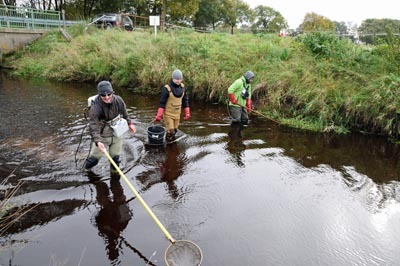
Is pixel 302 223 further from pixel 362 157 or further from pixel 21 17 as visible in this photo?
pixel 21 17

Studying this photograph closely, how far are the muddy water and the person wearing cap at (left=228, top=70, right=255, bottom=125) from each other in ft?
2.44

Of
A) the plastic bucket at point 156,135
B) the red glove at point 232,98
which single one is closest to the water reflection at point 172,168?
the plastic bucket at point 156,135

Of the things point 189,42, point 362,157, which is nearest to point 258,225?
point 362,157

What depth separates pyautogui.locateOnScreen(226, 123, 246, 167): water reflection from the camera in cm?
753

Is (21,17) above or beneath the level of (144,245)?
above

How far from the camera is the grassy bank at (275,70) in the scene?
962 centimetres

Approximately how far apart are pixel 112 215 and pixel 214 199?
69.6 inches

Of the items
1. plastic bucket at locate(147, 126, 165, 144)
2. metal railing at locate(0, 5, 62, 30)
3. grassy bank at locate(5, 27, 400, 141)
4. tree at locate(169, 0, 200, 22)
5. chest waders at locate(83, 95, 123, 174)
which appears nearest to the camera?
chest waders at locate(83, 95, 123, 174)

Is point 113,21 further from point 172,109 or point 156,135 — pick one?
point 156,135

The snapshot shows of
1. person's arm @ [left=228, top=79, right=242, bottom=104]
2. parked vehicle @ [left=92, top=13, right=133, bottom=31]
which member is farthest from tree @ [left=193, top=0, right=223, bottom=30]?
person's arm @ [left=228, top=79, right=242, bottom=104]

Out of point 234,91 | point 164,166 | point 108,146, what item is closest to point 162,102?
point 164,166

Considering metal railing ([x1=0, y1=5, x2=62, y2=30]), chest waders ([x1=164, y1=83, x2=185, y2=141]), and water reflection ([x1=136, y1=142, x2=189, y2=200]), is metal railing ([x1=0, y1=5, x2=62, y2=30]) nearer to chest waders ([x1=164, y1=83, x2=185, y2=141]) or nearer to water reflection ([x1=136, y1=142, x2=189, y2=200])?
chest waders ([x1=164, y1=83, x2=185, y2=141])

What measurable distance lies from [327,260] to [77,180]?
4475 millimetres

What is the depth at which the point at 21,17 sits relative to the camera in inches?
939
